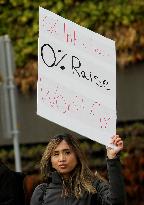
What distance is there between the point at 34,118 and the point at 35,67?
645 millimetres

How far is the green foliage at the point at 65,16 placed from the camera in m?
10.5

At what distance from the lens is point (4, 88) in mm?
8742

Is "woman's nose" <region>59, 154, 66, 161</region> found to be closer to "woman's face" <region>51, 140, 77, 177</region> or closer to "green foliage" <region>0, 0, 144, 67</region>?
"woman's face" <region>51, 140, 77, 177</region>

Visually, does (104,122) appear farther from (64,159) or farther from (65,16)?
(65,16)

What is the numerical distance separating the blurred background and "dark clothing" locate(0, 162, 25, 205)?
3980mm

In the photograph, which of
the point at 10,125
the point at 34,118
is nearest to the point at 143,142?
the point at 34,118

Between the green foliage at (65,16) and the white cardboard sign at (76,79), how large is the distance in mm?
5273

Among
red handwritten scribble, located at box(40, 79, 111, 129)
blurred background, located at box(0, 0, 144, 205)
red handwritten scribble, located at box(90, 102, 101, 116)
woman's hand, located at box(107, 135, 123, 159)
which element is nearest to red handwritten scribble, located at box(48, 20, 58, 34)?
red handwritten scribble, located at box(40, 79, 111, 129)

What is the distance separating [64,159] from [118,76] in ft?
18.2

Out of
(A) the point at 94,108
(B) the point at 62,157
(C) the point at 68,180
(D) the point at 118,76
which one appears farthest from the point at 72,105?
(D) the point at 118,76

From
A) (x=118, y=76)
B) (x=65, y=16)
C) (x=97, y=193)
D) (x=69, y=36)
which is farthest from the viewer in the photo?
(x=65, y=16)

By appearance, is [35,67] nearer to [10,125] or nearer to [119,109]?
[119,109]

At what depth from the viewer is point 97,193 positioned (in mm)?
5051

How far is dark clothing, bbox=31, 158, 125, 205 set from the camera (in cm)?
484
